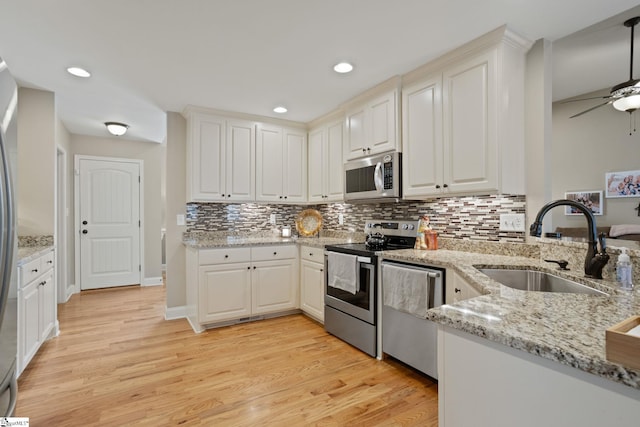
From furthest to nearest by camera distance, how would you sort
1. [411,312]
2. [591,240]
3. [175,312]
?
[175,312], [411,312], [591,240]

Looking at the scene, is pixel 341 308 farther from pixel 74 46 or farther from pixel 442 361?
pixel 74 46

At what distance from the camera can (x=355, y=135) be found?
3.25 meters

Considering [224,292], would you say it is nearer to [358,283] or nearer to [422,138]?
[358,283]

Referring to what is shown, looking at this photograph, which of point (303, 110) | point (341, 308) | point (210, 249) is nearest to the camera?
point (341, 308)

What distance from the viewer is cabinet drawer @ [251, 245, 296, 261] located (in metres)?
3.41

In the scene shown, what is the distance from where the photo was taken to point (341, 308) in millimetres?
2902

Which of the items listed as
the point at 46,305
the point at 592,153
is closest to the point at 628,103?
the point at 592,153

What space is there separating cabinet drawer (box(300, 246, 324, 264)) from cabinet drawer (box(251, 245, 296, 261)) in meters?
0.11

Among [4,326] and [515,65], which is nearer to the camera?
[4,326]

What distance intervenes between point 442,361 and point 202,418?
1548 mm

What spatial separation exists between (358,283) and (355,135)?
1494mm

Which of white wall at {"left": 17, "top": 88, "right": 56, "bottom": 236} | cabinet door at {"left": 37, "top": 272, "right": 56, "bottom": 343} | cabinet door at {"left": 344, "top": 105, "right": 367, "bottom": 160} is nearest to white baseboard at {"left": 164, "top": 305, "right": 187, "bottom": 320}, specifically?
cabinet door at {"left": 37, "top": 272, "right": 56, "bottom": 343}

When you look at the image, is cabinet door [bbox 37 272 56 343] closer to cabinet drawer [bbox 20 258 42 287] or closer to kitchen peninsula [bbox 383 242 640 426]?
cabinet drawer [bbox 20 258 42 287]

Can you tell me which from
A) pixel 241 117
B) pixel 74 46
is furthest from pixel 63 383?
A: pixel 241 117
